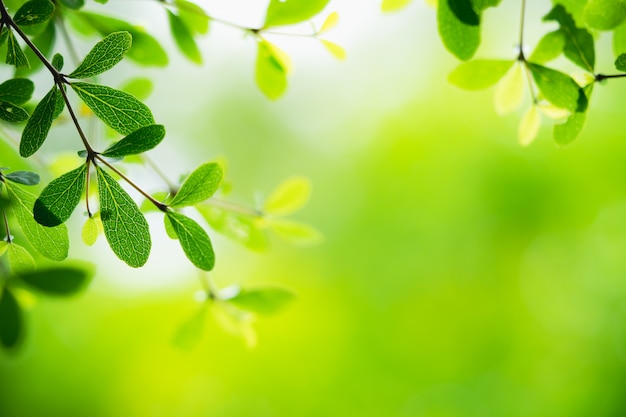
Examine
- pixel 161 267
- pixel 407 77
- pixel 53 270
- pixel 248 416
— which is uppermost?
pixel 407 77

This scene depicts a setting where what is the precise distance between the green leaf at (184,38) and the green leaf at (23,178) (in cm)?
36

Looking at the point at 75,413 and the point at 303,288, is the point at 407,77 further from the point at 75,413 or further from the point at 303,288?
the point at 75,413

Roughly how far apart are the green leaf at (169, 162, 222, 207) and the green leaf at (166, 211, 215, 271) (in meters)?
0.02

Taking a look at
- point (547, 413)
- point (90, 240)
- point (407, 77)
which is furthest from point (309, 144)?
point (90, 240)

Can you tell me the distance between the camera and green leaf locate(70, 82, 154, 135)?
548 mm

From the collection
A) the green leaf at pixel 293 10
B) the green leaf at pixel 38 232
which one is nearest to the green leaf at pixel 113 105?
the green leaf at pixel 38 232

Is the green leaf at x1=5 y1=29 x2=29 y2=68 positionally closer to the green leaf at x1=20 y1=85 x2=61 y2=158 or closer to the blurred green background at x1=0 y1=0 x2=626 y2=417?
the green leaf at x1=20 y1=85 x2=61 y2=158

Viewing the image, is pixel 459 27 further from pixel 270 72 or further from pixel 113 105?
pixel 113 105

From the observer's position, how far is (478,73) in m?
0.72

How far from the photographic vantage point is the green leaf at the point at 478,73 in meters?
0.72

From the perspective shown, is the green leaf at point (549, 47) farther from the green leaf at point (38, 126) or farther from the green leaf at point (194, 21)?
the green leaf at point (38, 126)

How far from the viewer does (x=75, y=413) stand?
5.13 metres

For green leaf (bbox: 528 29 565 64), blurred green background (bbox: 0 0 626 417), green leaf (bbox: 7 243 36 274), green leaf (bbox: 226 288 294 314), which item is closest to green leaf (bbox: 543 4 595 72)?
green leaf (bbox: 528 29 565 64)

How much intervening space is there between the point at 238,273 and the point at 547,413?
317 cm
